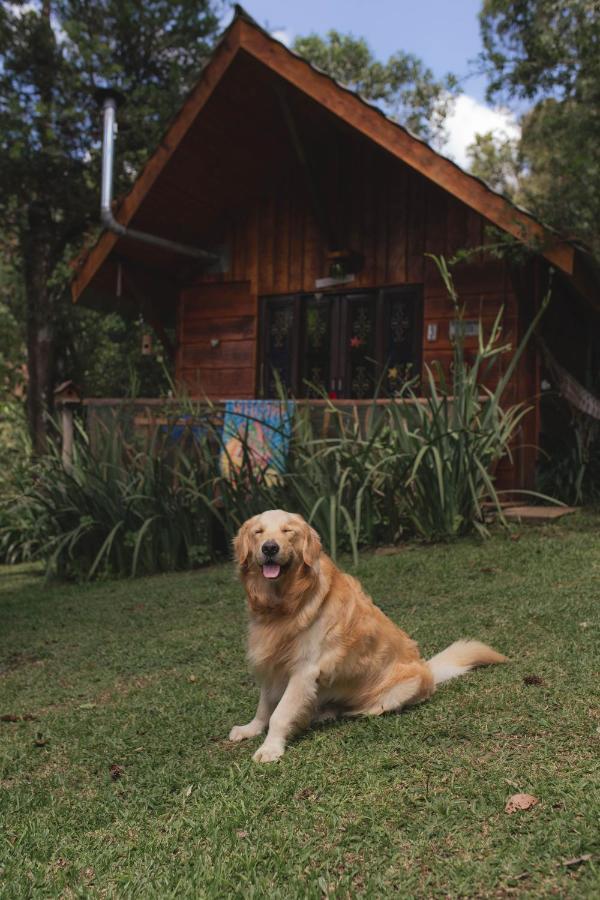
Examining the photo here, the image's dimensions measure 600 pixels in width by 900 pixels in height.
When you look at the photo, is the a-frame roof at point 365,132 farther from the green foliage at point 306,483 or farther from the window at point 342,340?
the window at point 342,340

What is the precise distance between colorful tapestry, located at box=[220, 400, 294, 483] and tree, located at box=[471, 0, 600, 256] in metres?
3.44

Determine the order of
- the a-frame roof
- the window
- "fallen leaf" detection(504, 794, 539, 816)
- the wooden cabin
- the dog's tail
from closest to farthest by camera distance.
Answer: "fallen leaf" detection(504, 794, 539, 816)
the dog's tail
the a-frame roof
the wooden cabin
the window

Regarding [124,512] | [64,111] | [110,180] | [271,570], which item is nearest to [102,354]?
[64,111]

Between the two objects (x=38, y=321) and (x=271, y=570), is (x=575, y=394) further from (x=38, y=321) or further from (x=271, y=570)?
(x=38, y=321)

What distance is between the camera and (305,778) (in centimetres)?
275

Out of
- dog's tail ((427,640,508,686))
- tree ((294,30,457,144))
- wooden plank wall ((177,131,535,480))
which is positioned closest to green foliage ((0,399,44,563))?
wooden plank wall ((177,131,535,480))

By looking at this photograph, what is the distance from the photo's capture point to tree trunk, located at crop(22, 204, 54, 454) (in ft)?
48.8

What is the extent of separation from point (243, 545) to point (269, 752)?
80 cm

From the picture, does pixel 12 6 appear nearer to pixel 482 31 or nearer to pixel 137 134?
pixel 137 134

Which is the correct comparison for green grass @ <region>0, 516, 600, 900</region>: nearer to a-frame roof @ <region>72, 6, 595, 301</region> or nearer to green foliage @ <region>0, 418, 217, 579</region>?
green foliage @ <region>0, 418, 217, 579</region>

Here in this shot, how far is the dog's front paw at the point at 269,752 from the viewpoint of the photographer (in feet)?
9.68

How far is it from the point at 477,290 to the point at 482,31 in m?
3.52

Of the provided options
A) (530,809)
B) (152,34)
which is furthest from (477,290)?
→ (152,34)

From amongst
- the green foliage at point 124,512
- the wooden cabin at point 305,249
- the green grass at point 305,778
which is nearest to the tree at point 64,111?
the wooden cabin at point 305,249
